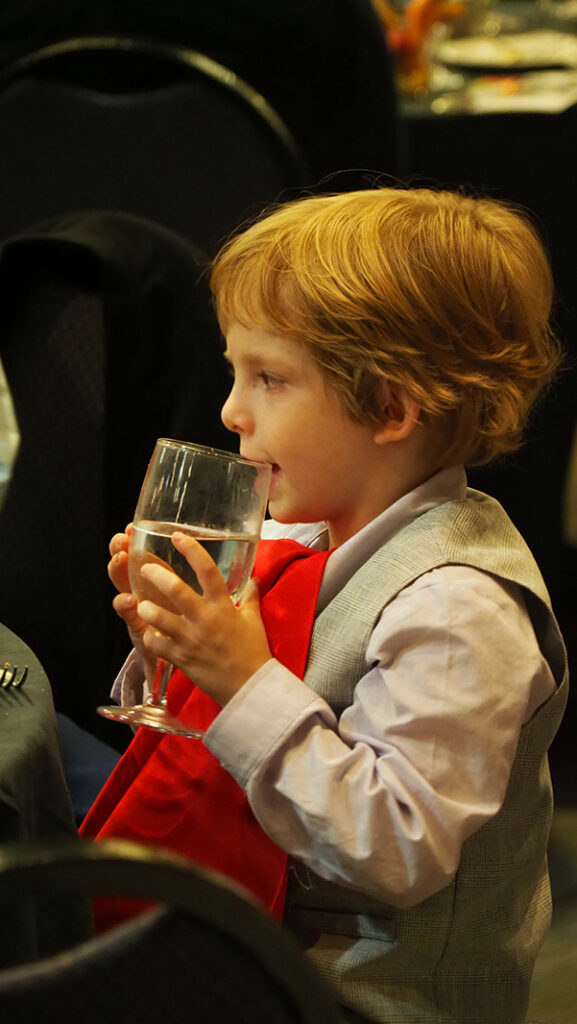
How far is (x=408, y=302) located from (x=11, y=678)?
45 centimetres

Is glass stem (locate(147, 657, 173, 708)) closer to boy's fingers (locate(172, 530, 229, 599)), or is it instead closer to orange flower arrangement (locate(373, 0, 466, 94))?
boy's fingers (locate(172, 530, 229, 599))

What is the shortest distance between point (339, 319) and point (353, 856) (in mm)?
438

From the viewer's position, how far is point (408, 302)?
42.0 inches

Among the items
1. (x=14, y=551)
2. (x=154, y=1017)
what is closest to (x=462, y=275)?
(x=154, y=1017)

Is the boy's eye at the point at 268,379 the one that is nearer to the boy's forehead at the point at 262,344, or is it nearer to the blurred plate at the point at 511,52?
the boy's forehead at the point at 262,344

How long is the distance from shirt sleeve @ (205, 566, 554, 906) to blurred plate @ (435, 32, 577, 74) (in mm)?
2846

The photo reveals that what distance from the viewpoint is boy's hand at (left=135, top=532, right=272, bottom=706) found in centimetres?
→ 96

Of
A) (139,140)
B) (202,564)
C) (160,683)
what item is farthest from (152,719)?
(139,140)

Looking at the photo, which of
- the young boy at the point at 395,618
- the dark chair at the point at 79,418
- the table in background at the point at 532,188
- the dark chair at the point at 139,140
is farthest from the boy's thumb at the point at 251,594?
the table in background at the point at 532,188

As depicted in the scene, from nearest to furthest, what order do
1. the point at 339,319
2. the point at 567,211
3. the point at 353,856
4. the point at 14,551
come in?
the point at 353,856 → the point at 339,319 → the point at 14,551 → the point at 567,211

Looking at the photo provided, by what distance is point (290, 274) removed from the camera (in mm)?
1098

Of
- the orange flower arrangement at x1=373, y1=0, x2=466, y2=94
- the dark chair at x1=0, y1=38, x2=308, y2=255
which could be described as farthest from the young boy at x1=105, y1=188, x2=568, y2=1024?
the orange flower arrangement at x1=373, y1=0, x2=466, y2=94

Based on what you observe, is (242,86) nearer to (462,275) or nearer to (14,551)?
(14,551)

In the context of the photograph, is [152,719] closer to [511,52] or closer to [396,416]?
[396,416]
